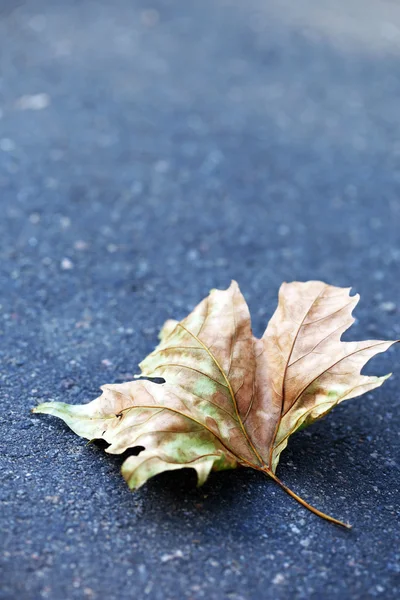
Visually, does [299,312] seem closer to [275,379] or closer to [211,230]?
[275,379]

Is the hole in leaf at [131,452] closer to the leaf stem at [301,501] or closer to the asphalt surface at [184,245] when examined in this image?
the asphalt surface at [184,245]

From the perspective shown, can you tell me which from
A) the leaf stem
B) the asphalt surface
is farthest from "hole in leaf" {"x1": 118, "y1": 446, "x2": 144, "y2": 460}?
the leaf stem

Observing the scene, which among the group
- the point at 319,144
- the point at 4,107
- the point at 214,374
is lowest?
the point at 4,107

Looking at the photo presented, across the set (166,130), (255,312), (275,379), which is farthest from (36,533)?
(166,130)

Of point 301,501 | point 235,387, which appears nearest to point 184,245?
point 235,387

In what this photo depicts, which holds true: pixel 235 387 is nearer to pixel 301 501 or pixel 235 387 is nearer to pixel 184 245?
pixel 301 501

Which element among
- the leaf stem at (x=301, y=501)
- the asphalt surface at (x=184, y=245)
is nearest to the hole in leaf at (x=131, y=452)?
the asphalt surface at (x=184, y=245)
